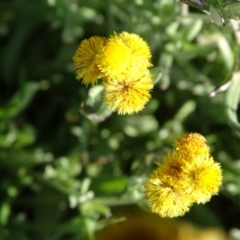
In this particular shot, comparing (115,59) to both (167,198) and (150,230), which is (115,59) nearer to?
(167,198)

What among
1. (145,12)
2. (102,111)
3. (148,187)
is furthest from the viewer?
(145,12)

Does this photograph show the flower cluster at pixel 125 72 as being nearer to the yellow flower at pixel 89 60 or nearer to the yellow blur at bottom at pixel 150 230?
the yellow flower at pixel 89 60

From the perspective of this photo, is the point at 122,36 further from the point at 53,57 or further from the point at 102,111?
the point at 53,57

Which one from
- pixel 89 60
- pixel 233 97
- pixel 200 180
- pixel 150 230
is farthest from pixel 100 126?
pixel 200 180

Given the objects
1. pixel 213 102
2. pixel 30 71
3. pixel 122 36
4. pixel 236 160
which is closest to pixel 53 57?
pixel 30 71

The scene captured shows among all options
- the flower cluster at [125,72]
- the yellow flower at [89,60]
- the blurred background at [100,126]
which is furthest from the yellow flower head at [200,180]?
the blurred background at [100,126]

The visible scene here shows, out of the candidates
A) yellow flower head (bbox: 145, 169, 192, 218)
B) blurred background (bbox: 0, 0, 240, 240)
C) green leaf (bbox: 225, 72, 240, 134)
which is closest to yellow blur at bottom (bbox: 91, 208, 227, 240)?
blurred background (bbox: 0, 0, 240, 240)
